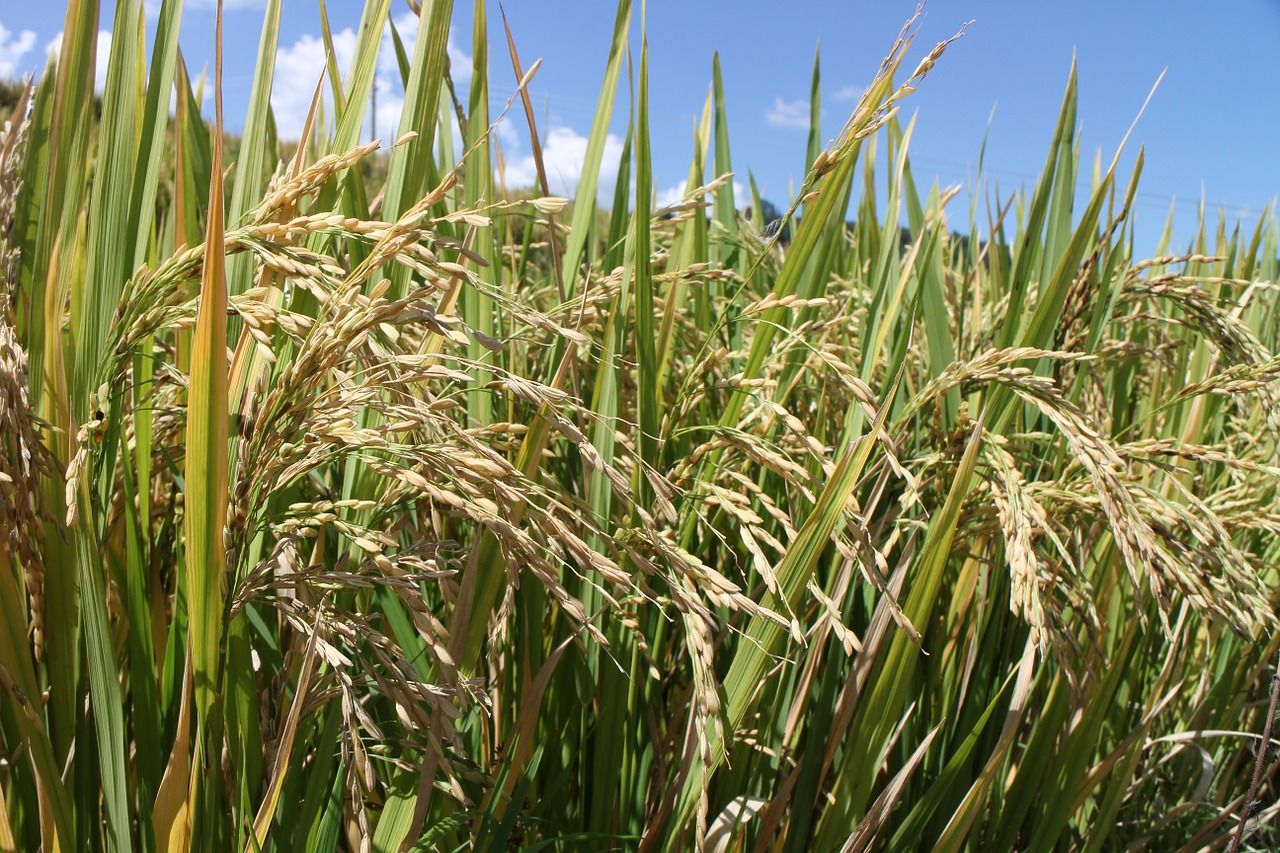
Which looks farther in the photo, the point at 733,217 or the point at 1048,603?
the point at 733,217

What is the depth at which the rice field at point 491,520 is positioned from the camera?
733 millimetres

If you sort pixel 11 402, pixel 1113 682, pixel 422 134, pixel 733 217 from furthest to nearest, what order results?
pixel 733 217 < pixel 1113 682 < pixel 422 134 < pixel 11 402

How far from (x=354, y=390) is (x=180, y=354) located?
1.69 ft

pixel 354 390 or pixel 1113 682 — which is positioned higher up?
pixel 354 390

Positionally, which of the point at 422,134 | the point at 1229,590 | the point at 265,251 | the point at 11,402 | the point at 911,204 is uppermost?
the point at 911,204

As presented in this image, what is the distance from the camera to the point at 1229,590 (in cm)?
124

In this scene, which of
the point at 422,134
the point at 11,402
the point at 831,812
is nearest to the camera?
the point at 11,402

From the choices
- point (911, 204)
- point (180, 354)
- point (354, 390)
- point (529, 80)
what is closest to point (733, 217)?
point (911, 204)

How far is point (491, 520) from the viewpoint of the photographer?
676 mm

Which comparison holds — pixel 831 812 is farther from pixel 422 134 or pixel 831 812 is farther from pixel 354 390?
pixel 422 134

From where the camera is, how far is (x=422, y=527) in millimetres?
1203

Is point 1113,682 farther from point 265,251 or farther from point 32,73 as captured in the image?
point 32,73

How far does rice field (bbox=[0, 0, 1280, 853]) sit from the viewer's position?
0.73m

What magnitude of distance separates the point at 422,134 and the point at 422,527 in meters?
0.52
